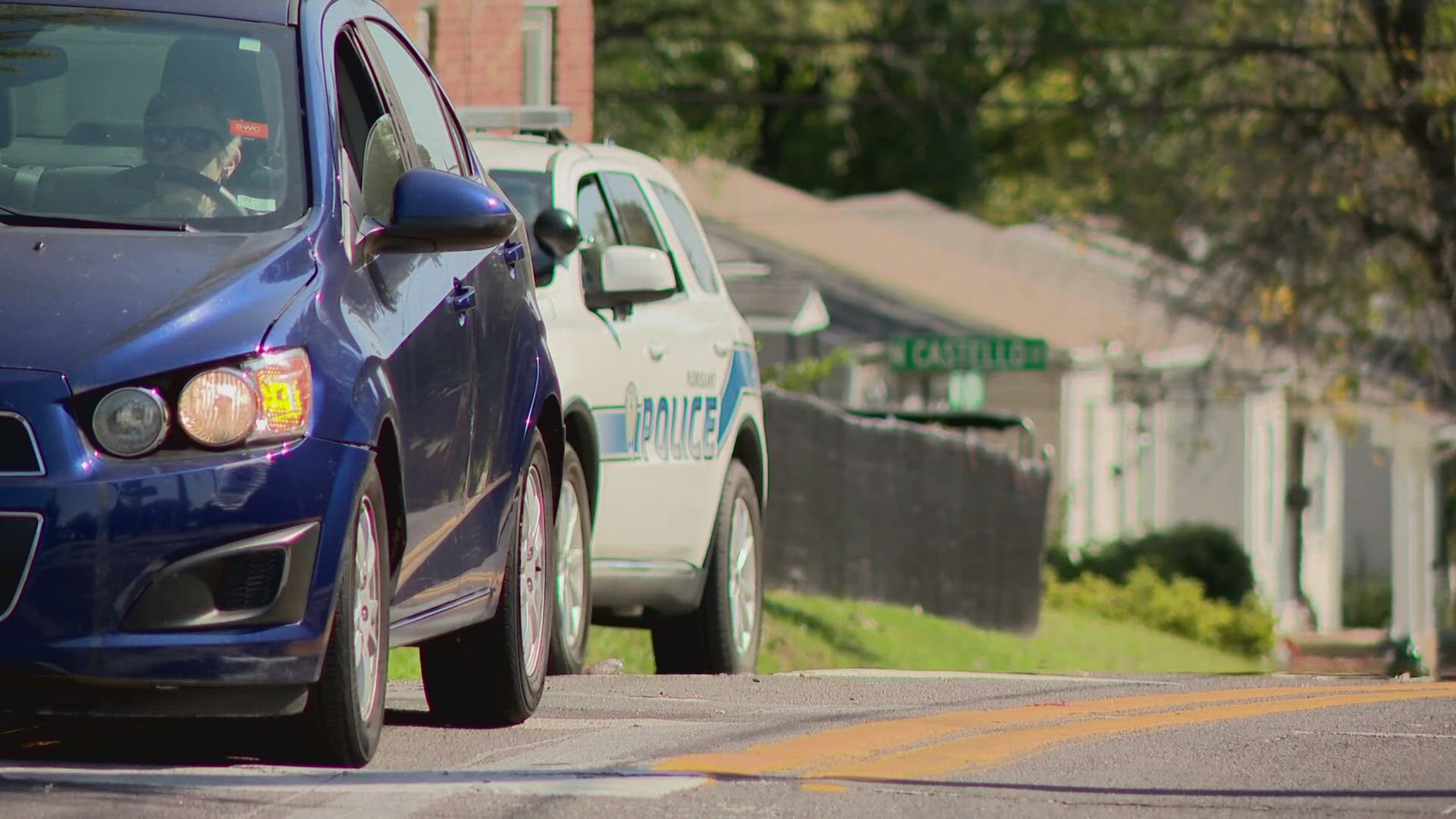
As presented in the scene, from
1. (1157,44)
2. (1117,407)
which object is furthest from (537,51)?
(1117,407)

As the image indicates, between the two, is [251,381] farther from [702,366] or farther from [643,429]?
[702,366]

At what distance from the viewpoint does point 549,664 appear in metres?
9.06

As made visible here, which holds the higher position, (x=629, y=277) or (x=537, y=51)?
(x=537, y=51)

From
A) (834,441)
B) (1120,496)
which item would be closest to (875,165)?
(1120,496)

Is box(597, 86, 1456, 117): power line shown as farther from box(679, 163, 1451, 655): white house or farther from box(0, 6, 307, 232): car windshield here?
box(0, 6, 307, 232): car windshield

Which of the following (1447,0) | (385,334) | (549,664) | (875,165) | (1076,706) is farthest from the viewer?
(875,165)

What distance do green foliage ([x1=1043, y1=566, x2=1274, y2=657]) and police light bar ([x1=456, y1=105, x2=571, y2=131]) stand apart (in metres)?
17.6

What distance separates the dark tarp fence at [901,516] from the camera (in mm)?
18328

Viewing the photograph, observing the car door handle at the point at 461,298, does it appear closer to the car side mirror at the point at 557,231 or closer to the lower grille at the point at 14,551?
the lower grille at the point at 14,551

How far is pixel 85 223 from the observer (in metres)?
6.00

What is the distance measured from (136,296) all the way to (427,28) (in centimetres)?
1327

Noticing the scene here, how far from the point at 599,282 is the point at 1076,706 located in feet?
7.86

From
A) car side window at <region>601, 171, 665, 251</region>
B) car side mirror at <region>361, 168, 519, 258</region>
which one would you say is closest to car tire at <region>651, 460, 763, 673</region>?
car side window at <region>601, 171, 665, 251</region>

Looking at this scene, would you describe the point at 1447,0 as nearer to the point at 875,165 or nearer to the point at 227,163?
the point at 227,163
